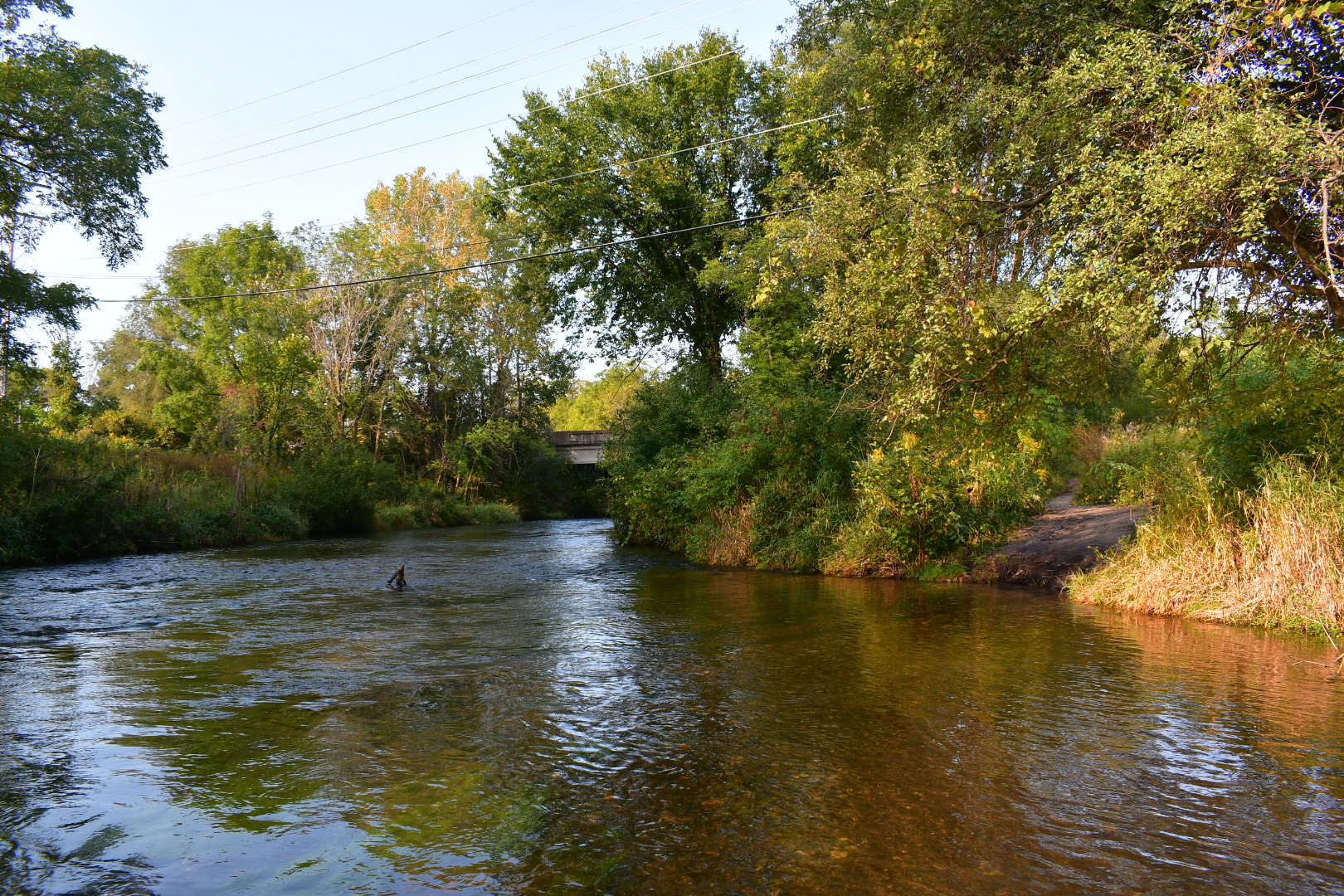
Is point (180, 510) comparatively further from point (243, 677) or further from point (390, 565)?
point (243, 677)

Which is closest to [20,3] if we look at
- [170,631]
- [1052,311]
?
[170,631]

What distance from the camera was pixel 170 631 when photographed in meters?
11.8

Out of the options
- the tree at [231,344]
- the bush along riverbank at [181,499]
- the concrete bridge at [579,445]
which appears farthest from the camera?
the concrete bridge at [579,445]

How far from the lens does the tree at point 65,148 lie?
23.8 metres

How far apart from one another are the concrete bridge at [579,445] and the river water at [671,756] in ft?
140

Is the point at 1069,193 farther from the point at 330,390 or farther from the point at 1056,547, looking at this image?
the point at 330,390

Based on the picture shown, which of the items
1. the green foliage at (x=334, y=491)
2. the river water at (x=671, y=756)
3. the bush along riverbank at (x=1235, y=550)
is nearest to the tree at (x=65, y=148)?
the green foliage at (x=334, y=491)

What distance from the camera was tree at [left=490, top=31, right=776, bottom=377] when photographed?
2744 centimetres

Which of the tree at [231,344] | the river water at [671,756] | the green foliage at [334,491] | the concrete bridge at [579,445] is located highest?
the tree at [231,344]

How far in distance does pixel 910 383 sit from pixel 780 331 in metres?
9.42

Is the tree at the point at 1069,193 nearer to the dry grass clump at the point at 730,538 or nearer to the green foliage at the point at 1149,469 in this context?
the green foliage at the point at 1149,469

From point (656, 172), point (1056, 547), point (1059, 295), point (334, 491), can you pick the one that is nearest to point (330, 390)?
point (334, 491)

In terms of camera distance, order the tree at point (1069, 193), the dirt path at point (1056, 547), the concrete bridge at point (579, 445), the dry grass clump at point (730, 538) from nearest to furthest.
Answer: the tree at point (1069, 193) < the dirt path at point (1056, 547) < the dry grass clump at point (730, 538) < the concrete bridge at point (579, 445)

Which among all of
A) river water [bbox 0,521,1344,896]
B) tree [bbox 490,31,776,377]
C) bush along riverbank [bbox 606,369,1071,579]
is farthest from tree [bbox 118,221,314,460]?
river water [bbox 0,521,1344,896]
